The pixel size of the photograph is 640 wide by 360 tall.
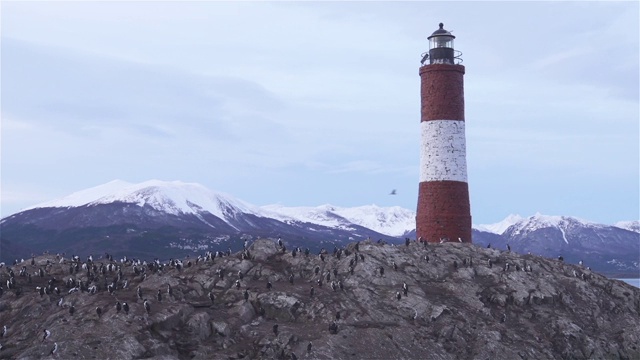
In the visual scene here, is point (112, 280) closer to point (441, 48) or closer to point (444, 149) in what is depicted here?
point (444, 149)

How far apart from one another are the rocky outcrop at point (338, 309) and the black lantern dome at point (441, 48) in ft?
62.0

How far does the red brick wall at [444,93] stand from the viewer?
2891 inches

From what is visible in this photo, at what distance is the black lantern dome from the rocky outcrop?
18886 mm

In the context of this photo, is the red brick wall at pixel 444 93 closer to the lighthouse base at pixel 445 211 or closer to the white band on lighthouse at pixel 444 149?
the white band on lighthouse at pixel 444 149

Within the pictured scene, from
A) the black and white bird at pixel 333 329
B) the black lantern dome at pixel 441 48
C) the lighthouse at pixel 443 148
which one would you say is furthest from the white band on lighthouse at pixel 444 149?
the black and white bird at pixel 333 329

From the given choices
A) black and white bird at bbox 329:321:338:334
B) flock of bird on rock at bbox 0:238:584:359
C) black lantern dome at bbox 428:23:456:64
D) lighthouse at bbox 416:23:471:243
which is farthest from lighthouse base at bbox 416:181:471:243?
black and white bird at bbox 329:321:338:334

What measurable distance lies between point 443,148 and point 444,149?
5.6 inches

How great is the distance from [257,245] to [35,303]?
66.4 ft

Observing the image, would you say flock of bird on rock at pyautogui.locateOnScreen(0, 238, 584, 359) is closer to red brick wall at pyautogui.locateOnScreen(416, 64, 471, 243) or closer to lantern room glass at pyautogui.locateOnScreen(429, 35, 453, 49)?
red brick wall at pyautogui.locateOnScreen(416, 64, 471, 243)

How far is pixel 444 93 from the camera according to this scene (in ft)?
241

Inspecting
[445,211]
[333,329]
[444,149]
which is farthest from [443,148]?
[333,329]

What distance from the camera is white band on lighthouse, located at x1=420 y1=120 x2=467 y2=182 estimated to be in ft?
241

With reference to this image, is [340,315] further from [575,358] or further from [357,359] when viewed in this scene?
[575,358]

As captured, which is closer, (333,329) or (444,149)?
(333,329)
